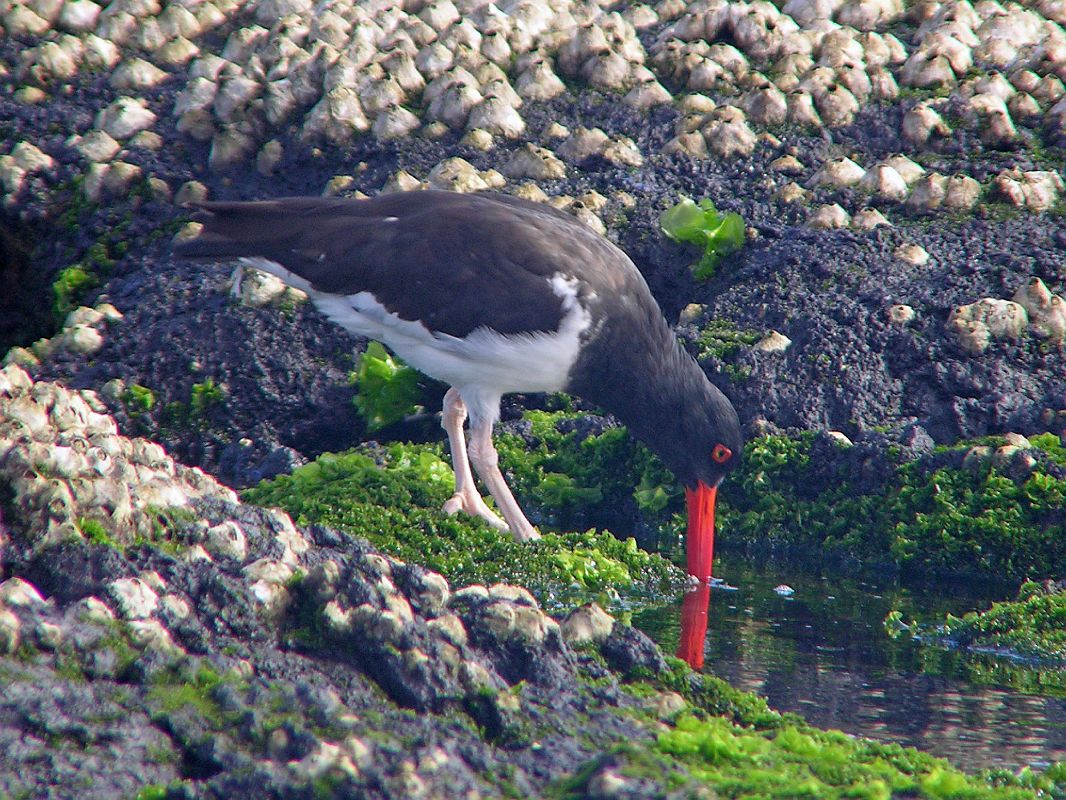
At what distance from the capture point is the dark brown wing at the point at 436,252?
5.91 m

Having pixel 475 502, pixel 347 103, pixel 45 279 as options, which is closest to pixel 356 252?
pixel 475 502

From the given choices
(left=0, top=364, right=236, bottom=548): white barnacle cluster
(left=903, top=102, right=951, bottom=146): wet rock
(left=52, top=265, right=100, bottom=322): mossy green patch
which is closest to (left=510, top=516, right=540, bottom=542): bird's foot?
(left=0, top=364, right=236, bottom=548): white barnacle cluster

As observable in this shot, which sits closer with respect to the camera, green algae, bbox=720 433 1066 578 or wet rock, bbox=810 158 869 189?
green algae, bbox=720 433 1066 578

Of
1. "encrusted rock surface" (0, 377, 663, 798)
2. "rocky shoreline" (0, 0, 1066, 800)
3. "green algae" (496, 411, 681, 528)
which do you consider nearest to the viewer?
"encrusted rock surface" (0, 377, 663, 798)

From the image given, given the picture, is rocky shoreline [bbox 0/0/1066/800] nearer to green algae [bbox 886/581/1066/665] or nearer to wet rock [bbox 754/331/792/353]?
wet rock [bbox 754/331/792/353]

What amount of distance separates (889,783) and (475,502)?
3416 mm

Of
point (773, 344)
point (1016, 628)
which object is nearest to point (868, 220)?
point (773, 344)

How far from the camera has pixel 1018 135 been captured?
28.7 feet

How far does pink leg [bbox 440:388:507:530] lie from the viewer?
616cm

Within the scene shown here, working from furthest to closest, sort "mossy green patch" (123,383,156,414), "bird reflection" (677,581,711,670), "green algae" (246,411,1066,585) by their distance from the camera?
"mossy green patch" (123,383,156,414) → "green algae" (246,411,1066,585) → "bird reflection" (677,581,711,670)

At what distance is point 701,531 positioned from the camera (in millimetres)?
6164

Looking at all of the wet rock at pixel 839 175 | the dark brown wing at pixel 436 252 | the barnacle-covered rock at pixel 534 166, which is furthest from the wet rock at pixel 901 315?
the barnacle-covered rock at pixel 534 166

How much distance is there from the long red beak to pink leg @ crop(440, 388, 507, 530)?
0.92 metres

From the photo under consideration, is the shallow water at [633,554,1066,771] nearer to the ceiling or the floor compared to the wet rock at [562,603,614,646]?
nearer to the floor
